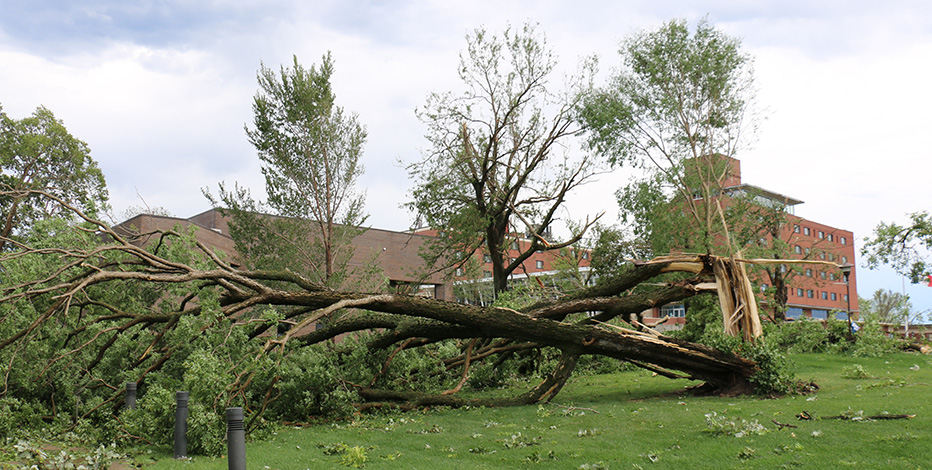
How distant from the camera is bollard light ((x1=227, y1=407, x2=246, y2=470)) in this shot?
16.4 feet

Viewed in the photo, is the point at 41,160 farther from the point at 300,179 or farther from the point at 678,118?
the point at 678,118

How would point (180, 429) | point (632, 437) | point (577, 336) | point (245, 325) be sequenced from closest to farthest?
point (180, 429) → point (632, 437) → point (245, 325) → point (577, 336)

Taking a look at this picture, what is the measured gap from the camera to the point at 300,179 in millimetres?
21312

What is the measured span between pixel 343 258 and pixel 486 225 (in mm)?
6903

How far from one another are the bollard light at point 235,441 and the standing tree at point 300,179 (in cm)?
1547

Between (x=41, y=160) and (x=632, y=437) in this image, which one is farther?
(x=41, y=160)

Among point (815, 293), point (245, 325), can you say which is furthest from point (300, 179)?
point (815, 293)

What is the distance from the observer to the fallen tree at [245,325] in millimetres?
7797

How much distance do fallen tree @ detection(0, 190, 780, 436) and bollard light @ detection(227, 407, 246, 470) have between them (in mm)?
2105

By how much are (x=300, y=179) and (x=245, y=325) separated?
14.1m

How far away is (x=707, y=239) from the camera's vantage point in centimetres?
2094

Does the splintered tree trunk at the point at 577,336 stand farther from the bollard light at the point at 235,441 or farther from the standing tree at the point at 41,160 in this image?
the standing tree at the point at 41,160

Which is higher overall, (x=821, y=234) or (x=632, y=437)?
(x=821, y=234)

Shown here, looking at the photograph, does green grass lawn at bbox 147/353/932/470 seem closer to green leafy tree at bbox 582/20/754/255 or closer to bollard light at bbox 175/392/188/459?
bollard light at bbox 175/392/188/459
